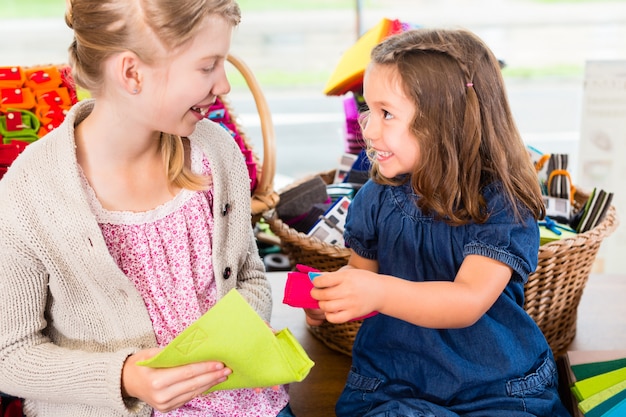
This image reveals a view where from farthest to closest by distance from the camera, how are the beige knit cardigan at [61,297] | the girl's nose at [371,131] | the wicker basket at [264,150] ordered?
the wicker basket at [264,150]
the girl's nose at [371,131]
the beige knit cardigan at [61,297]

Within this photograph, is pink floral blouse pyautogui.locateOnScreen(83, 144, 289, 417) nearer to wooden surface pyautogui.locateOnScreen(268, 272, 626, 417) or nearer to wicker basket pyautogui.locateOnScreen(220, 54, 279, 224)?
wooden surface pyautogui.locateOnScreen(268, 272, 626, 417)

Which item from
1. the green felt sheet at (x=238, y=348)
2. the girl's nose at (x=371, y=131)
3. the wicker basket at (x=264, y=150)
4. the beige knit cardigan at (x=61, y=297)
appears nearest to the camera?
the green felt sheet at (x=238, y=348)

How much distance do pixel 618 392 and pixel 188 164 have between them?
78 cm

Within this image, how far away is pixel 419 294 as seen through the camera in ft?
3.51

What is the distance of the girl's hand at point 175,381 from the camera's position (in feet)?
3.15

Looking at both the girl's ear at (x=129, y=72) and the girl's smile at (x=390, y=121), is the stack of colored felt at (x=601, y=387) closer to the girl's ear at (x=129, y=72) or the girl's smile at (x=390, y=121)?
the girl's smile at (x=390, y=121)

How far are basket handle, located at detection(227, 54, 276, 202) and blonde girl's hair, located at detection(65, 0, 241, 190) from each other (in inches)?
23.6

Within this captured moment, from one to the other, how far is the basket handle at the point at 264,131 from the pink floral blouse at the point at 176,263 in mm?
437

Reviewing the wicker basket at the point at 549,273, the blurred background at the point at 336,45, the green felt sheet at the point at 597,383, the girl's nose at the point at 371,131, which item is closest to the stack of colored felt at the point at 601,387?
the green felt sheet at the point at 597,383

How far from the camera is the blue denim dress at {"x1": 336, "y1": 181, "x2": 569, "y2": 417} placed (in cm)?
114

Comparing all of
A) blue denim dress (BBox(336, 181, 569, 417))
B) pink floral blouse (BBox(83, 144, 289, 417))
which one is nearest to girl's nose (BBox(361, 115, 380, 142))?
blue denim dress (BBox(336, 181, 569, 417))

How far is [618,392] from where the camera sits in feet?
3.79

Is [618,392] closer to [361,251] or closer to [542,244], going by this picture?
[542,244]

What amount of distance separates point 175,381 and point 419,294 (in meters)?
0.37
